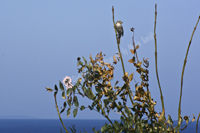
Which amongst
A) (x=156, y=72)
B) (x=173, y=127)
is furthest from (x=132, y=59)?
(x=173, y=127)

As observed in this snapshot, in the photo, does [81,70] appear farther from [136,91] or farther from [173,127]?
[173,127]

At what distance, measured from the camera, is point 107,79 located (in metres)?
2.29

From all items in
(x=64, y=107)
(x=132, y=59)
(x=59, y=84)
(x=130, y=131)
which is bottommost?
(x=130, y=131)

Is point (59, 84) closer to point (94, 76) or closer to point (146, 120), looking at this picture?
point (94, 76)

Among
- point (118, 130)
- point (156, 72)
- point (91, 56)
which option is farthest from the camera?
point (91, 56)

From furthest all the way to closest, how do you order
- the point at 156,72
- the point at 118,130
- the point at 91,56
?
1. the point at 91,56
2. the point at 118,130
3. the point at 156,72

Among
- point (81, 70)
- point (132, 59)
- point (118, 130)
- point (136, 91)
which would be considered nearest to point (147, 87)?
point (136, 91)

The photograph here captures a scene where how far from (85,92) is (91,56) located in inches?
14.7

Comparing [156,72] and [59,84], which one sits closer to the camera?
[156,72]

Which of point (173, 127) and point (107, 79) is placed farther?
point (107, 79)

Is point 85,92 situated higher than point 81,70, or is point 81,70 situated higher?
Result: point 81,70

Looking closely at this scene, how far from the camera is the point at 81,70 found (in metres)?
2.33

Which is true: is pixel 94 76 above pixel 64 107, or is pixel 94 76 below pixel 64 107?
above

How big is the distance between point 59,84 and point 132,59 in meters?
0.55
